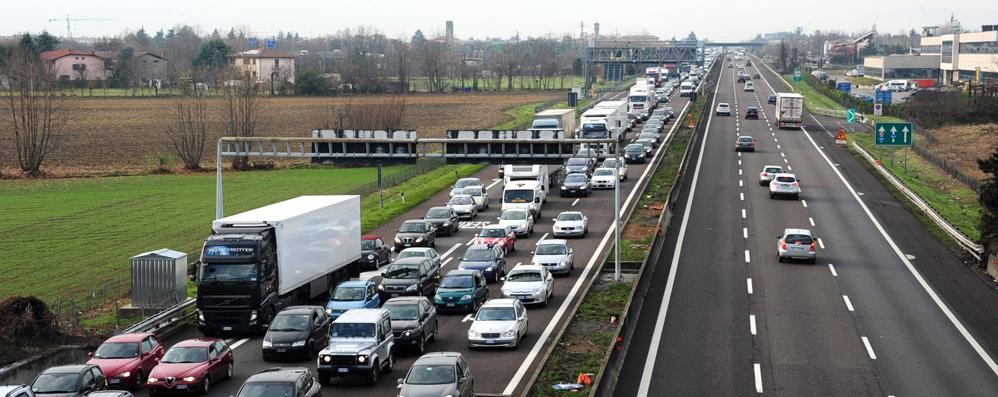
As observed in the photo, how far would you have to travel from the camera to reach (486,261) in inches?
1705

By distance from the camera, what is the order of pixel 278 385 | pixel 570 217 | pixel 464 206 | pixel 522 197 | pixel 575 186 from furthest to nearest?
pixel 575 186, pixel 464 206, pixel 522 197, pixel 570 217, pixel 278 385

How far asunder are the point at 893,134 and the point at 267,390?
62.7m

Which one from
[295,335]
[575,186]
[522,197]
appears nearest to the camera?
[295,335]

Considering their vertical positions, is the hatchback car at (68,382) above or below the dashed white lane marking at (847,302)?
above

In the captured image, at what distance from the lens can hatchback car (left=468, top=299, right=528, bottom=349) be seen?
104 feet

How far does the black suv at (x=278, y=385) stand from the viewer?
77.8 ft

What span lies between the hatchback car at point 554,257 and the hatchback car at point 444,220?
10.6m

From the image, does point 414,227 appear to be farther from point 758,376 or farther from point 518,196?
point 758,376

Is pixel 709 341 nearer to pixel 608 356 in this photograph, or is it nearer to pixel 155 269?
pixel 608 356

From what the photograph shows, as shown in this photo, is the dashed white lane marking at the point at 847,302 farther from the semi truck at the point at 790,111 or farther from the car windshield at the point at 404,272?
the semi truck at the point at 790,111

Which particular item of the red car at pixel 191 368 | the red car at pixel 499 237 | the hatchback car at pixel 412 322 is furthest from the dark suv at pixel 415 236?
the red car at pixel 191 368

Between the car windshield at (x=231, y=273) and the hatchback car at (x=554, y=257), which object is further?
the hatchback car at (x=554, y=257)

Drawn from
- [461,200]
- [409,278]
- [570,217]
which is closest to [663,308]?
[409,278]

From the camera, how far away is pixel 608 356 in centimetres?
2748
